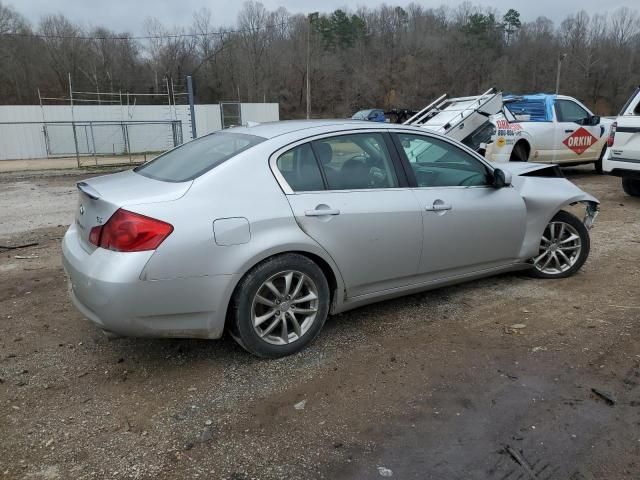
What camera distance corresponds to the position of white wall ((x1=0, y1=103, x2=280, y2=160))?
24734 mm

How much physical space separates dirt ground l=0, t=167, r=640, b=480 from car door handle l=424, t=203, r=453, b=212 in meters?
0.86

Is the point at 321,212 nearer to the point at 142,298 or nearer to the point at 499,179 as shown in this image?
the point at 142,298

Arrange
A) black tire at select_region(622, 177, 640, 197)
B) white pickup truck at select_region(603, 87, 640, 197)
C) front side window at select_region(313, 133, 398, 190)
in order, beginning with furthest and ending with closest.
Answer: black tire at select_region(622, 177, 640, 197)
white pickup truck at select_region(603, 87, 640, 197)
front side window at select_region(313, 133, 398, 190)

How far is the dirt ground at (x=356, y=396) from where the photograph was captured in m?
2.50

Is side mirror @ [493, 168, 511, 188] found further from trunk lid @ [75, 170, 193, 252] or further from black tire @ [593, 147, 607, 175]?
black tire @ [593, 147, 607, 175]

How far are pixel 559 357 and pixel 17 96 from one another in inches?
2296

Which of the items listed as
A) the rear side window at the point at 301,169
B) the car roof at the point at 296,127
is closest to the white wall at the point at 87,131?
the car roof at the point at 296,127

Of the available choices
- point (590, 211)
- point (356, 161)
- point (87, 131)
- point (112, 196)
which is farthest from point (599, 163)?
point (87, 131)

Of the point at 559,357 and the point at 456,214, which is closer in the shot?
the point at 559,357

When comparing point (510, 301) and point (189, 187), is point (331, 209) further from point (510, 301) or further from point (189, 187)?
point (510, 301)

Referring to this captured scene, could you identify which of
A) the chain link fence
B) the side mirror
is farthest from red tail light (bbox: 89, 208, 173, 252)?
the chain link fence

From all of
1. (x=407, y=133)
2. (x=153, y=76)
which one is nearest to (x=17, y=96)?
(x=153, y=76)

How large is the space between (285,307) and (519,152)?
868cm

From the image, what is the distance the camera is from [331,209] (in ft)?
11.5
